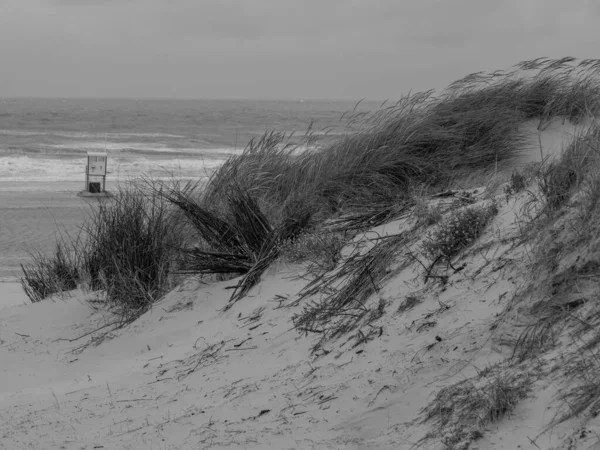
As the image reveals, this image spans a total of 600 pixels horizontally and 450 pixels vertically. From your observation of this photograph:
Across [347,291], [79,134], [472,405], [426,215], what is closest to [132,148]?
[79,134]

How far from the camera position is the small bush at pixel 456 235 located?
4590 mm

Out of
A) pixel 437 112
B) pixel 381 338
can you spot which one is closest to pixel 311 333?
pixel 381 338

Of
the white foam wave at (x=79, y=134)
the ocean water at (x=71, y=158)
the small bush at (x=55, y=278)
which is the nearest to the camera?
the small bush at (x=55, y=278)

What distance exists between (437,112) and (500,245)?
3763mm

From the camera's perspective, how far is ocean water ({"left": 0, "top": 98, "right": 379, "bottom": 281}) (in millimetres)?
13172

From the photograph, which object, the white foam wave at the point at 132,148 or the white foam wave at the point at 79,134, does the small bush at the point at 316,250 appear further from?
the white foam wave at the point at 79,134

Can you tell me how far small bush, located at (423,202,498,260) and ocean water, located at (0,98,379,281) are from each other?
3.25 meters

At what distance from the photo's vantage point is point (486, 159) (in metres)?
7.39

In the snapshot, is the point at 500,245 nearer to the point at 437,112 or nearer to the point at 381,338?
the point at 381,338

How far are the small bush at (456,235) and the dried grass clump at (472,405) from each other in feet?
4.54

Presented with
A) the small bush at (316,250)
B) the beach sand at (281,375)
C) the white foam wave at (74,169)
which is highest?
the small bush at (316,250)

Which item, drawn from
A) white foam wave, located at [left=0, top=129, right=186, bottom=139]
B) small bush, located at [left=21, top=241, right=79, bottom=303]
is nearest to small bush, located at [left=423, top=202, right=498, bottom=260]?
small bush, located at [left=21, top=241, right=79, bottom=303]

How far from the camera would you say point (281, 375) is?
13.9ft

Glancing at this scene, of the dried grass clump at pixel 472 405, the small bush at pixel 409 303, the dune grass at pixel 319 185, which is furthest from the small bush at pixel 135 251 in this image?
the dried grass clump at pixel 472 405
